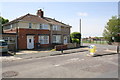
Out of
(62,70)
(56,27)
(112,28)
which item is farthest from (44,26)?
(112,28)

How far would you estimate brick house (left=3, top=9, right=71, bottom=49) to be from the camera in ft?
63.9

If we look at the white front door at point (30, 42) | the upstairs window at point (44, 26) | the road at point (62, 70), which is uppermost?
the upstairs window at point (44, 26)

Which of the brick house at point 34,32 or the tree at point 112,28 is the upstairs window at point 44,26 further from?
the tree at point 112,28

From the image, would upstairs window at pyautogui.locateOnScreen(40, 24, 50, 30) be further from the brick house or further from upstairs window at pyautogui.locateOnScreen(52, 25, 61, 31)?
upstairs window at pyautogui.locateOnScreen(52, 25, 61, 31)

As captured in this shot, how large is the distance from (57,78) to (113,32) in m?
35.1

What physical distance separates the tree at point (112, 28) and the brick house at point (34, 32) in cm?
1877

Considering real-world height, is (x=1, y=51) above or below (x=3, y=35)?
below

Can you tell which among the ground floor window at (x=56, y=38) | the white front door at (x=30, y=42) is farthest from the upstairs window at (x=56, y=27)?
the white front door at (x=30, y=42)

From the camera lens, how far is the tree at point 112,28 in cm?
3434

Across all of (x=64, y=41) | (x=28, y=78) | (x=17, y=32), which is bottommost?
(x=28, y=78)

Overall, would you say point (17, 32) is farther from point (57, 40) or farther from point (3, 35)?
point (57, 40)

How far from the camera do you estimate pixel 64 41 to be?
87.4ft

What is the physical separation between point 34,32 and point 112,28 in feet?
87.5

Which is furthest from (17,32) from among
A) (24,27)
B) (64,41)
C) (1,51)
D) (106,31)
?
(106,31)
